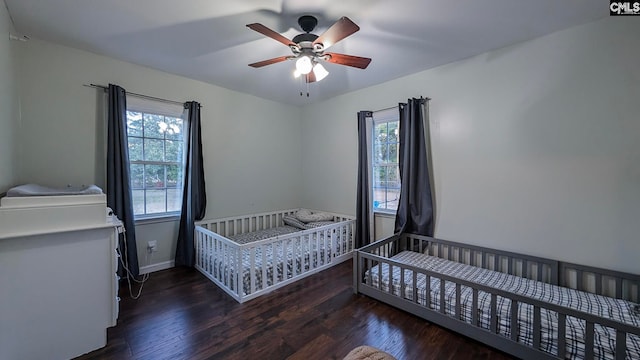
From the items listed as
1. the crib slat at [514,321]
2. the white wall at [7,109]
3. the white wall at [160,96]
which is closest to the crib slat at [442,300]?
the crib slat at [514,321]

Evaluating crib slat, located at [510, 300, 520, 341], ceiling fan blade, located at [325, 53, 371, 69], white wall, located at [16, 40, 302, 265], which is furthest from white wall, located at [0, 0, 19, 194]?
crib slat, located at [510, 300, 520, 341]

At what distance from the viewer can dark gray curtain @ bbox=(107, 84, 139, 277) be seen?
255cm

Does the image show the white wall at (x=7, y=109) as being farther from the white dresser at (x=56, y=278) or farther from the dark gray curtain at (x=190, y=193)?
the dark gray curtain at (x=190, y=193)

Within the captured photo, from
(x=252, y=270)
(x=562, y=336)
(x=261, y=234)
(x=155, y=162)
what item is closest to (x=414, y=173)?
(x=562, y=336)

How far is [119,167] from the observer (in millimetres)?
2586

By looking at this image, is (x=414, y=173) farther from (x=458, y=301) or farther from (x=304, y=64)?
(x=304, y=64)

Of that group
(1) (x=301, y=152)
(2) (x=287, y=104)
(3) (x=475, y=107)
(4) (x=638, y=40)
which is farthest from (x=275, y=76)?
(4) (x=638, y=40)

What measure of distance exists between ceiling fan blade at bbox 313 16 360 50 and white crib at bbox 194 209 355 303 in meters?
1.88

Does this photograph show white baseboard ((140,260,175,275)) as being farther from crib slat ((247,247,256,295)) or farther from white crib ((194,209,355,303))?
crib slat ((247,247,256,295))

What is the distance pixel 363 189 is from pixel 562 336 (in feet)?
7.48

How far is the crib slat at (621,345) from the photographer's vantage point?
53.2 inches

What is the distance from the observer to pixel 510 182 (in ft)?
7.95

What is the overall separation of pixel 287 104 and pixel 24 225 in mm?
3477

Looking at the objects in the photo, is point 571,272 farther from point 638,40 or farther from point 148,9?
point 148,9
